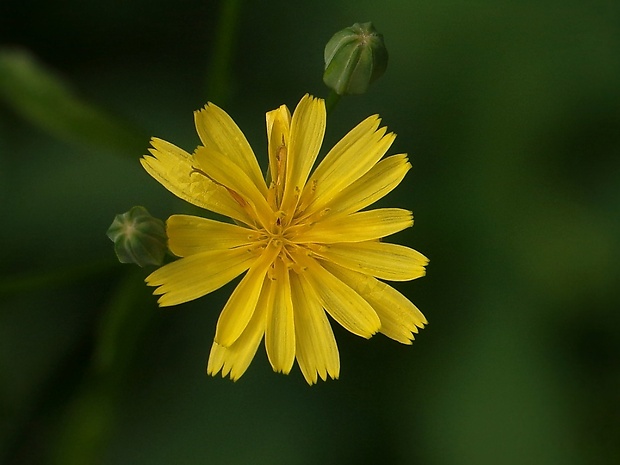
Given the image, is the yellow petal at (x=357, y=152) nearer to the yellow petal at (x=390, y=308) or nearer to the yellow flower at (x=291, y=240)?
the yellow flower at (x=291, y=240)

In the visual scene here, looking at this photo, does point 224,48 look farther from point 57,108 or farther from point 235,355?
point 235,355

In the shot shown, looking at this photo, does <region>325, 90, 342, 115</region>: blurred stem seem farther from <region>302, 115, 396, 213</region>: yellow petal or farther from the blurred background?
the blurred background

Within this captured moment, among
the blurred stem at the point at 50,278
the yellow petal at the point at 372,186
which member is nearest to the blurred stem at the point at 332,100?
the yellow petal at the point at 372,186

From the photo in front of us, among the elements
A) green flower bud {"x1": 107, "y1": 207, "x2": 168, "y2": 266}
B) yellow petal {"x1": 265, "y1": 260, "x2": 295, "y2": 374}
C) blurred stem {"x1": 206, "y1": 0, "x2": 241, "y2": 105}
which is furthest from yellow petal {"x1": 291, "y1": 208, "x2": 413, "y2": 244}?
blurred stem {"x1": 206, "y1": 0, "x2": 241, "y2": 105}

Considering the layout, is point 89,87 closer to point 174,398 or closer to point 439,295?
point 174,398

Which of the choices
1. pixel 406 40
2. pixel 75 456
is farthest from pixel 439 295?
pixel 75 456

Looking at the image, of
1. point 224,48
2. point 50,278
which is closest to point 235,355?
point 50,278

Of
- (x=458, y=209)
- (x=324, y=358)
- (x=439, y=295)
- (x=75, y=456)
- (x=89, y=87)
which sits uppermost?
(x=89, y=87)
